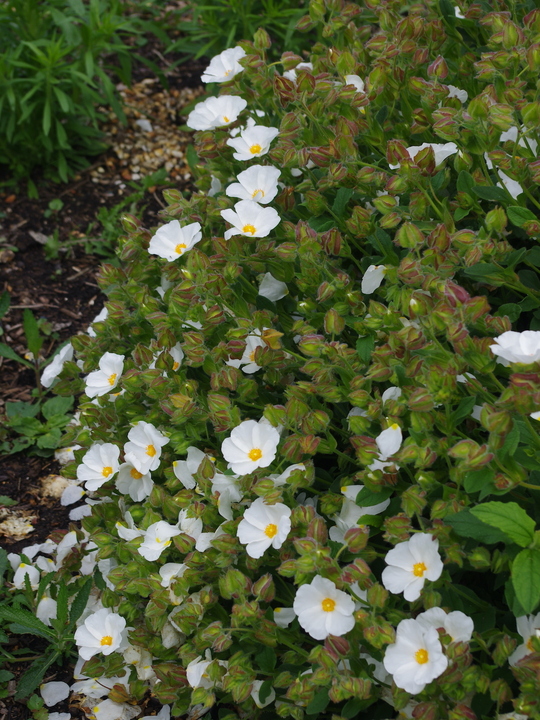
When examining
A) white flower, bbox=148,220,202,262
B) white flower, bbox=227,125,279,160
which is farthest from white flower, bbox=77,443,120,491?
white flower, bbox=227,125,279,160

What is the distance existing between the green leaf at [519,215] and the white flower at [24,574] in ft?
5.66

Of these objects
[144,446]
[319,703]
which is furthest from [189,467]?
[319,703]

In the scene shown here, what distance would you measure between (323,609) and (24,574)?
1.17 meters

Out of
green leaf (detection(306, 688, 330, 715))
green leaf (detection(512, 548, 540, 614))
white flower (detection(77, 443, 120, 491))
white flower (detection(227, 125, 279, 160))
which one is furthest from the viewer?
white flower (detection(227, 125, 279, 160))

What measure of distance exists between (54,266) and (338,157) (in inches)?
76.9

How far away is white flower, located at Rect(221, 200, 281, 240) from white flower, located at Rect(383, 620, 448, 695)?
3.38 feet

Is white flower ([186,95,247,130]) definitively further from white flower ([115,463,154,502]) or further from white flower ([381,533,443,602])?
white flower ([381,533,443,602])

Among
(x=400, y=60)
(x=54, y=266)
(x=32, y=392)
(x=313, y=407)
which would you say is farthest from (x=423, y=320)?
(x=54, y=266)

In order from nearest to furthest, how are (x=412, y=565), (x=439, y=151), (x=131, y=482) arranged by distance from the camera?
(x=412, y=565), (x=439, y=151), (x=131, y=482)

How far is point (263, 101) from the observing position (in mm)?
2482

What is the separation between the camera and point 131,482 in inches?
84.7

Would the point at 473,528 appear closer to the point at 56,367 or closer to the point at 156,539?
the point at 156,539

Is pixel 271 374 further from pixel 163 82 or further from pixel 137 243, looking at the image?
pixel 163 82

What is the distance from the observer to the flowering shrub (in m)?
1.57
